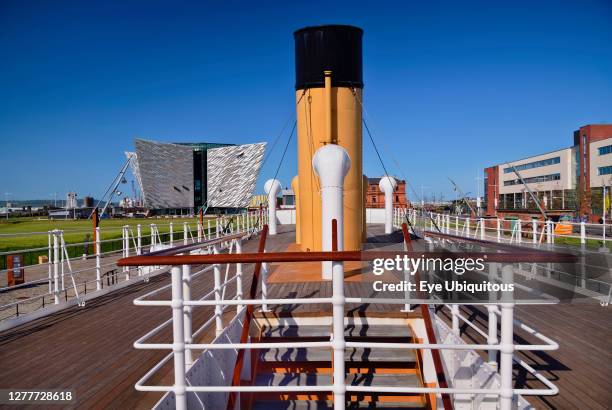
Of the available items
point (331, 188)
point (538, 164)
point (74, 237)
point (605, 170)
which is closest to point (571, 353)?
point (331, 188)

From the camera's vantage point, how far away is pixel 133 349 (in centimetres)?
420

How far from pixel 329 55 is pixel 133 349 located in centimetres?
621

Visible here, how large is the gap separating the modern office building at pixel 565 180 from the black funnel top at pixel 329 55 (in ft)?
90.0

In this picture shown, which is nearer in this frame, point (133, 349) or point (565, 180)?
point (133, 349)

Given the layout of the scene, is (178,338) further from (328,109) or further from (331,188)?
(328,109)

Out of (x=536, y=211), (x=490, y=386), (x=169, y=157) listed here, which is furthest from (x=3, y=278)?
(x=169, y=157)

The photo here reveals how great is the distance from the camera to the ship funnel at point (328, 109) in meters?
7.82

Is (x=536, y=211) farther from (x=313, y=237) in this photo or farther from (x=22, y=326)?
(x=22, y=326)

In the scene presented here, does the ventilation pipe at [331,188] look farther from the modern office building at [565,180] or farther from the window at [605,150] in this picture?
the window at [605,150]

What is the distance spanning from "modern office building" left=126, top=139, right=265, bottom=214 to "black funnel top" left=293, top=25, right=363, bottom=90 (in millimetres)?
64599

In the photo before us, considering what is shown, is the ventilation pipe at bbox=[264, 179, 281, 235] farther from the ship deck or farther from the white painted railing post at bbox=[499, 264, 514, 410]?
the white painted railing post at bbox=[499, 264, 514, 410]

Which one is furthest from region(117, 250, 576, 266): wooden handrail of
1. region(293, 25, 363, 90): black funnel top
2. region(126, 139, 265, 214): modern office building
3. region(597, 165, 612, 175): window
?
region(126, 139, 265, 214): modern office building

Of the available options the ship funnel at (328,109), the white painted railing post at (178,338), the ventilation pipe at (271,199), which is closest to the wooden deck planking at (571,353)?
the white painted railing post at (178,338)

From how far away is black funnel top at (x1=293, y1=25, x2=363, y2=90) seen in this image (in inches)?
306
